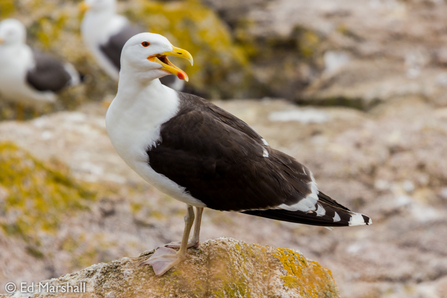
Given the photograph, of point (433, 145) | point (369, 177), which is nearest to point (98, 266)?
point (369, 177)

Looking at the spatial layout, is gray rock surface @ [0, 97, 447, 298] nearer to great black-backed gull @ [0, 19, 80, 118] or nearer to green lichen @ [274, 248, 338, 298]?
green lichen @ [274, 248, 338, 298]

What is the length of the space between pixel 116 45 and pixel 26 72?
2155mm

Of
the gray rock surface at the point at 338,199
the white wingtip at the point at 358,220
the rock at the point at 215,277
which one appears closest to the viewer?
the rock at the point at 215,277

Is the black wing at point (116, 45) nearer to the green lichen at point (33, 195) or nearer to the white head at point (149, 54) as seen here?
the green lichen at point (33, 195)

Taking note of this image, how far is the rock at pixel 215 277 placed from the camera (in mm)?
3393

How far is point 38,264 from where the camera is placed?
489 centimetres

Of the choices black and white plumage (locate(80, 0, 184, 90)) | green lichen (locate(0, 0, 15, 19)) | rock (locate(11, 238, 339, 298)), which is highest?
green lichen (locate(0, 0, 15, 19))

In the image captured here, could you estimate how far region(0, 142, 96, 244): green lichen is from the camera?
496 cm

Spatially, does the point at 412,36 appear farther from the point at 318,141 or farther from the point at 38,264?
the point at 38,264

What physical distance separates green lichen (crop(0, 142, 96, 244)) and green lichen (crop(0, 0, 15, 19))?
24.7 feet

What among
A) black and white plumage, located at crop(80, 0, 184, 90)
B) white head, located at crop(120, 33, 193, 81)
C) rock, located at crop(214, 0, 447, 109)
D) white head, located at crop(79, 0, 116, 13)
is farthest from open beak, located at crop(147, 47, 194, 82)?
white head, located at crop(79, 0, 116, 13)

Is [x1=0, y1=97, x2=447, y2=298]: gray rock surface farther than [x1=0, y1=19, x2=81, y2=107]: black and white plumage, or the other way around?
[x1=0, y1=19, x2=81, y2=107]: black and white plumage

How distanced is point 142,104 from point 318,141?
4.35 m

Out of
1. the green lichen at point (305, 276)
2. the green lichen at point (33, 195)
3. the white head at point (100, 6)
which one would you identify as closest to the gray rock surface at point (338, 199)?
the green lichen at point (33, 195)
